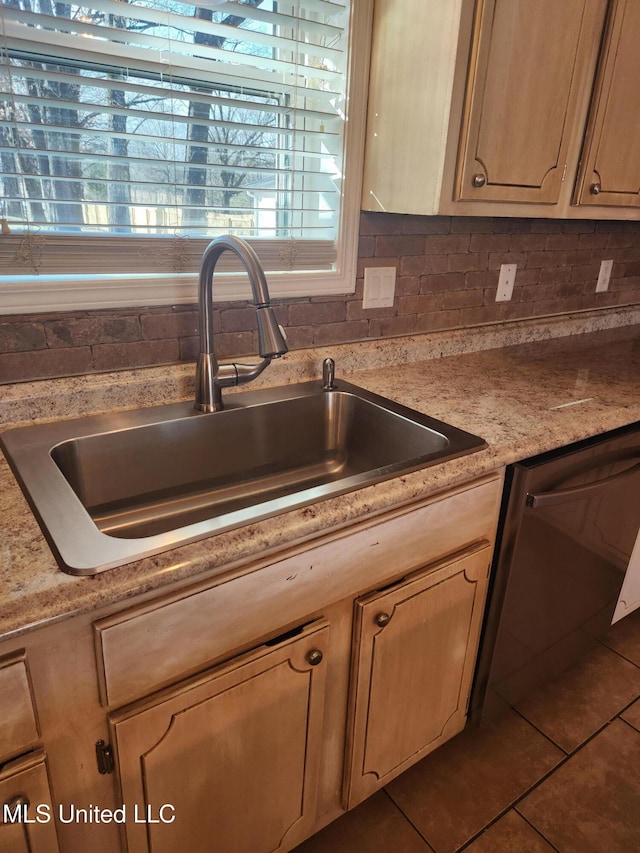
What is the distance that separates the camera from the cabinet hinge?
0.78 meters

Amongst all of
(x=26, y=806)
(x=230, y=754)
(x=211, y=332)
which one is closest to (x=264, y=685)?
(x=230, y=754)

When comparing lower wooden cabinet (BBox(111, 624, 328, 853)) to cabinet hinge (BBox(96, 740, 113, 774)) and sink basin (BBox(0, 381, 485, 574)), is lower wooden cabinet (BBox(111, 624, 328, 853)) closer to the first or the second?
cabinet hinge (BBox(96, 740, 113, 774))

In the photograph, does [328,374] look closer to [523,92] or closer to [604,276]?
[523,92]

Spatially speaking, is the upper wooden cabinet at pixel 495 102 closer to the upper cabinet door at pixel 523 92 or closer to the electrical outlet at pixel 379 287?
the upper cabinet door at pixel 523 92

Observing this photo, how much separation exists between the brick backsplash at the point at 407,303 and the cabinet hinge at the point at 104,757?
2.39ft

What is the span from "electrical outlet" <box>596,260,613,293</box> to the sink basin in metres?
1.41

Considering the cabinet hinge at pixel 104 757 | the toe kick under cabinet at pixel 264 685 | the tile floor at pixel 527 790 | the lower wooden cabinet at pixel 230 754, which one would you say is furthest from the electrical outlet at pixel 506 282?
the cabinet hinge at pixel 104 757

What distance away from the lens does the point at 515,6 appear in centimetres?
121

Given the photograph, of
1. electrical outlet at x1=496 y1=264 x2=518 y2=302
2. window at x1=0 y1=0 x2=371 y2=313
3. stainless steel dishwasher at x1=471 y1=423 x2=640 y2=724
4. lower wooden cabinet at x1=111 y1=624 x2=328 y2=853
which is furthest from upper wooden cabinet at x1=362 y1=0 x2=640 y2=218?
lower wooden cabinet at x1=111 y1=624 x2=328 y2=853

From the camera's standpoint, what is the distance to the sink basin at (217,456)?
0.96m

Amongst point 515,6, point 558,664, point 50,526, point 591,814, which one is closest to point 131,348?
point 50,526

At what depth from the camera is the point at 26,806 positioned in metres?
0.72

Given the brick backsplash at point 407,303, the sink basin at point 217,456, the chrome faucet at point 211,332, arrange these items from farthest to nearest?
the brick backsplash at point 407,303
the chrome faucet at point 211,332
the sink basin at point 217,456

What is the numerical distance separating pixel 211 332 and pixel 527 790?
4.39 feet
